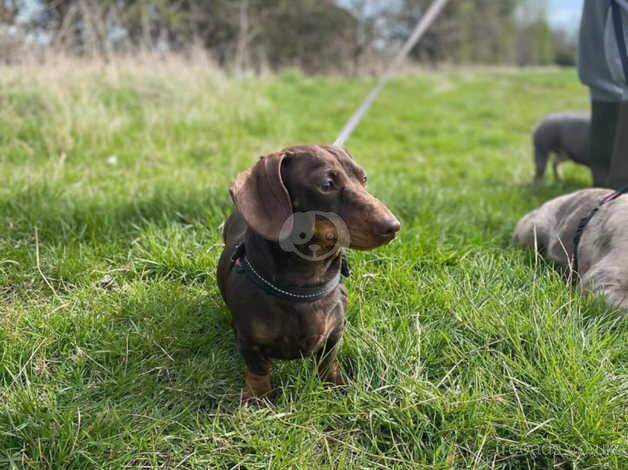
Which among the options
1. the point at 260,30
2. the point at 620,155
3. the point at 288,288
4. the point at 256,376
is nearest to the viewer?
the point at 288,288

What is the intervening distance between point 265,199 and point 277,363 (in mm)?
847

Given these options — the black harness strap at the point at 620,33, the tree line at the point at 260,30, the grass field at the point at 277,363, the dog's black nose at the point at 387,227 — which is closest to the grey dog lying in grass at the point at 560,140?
the grass field at the point at 277,363

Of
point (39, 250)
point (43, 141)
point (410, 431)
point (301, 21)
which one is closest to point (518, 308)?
point (410, 431)

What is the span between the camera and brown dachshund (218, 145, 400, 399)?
1583mm

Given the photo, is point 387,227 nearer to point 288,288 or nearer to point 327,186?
point 327,186

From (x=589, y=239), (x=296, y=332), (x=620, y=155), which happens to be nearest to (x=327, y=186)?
(x=296, y=332)

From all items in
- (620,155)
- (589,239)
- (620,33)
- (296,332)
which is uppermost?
(620,33)

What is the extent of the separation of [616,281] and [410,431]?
53.7 inches

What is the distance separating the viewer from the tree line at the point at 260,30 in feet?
26.2

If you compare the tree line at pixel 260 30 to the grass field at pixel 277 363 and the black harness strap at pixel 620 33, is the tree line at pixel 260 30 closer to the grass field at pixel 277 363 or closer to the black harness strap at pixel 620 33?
the grass field at pixel 277 363

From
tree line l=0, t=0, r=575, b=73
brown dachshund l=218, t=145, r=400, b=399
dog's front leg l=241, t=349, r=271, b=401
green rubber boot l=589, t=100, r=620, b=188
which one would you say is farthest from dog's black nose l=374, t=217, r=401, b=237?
tree line l=0, t=0, r=575, b=73

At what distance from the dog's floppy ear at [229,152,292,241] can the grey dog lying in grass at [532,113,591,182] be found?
4.25m

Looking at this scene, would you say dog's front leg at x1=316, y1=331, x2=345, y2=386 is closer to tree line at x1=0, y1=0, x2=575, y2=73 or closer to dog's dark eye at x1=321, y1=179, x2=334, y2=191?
dog's dark eye at x1=321, y1=179, x2=334, y2=191

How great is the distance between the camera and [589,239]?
285 centimetres
